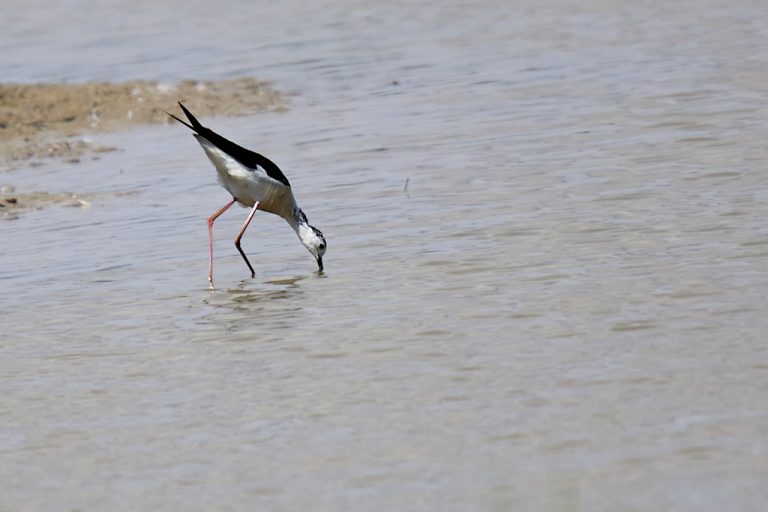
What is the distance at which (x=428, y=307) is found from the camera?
729 centimetres

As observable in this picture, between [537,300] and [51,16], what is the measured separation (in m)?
19.2

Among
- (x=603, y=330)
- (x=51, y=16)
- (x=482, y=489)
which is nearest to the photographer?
(x=482, y=489)

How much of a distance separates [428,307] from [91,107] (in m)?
9.17

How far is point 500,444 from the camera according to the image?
5.11 m

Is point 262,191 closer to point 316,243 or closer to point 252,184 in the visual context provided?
point 252,184

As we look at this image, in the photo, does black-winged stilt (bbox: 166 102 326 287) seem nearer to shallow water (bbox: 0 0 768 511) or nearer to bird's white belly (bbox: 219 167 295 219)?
bird's white belly (bbox: 219 167 295 219)

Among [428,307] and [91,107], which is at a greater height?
[428,307]

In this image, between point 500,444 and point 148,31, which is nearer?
point 500,444

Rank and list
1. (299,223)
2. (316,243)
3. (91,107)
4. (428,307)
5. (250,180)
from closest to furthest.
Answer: (428,307) < (316,243) < (299,223) < (250,180) < (91,107)

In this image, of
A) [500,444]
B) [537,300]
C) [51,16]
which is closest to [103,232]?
[537,300]

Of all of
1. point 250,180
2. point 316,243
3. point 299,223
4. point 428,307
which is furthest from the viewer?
point 250,180

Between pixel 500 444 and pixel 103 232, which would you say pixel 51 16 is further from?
pixel 500 444

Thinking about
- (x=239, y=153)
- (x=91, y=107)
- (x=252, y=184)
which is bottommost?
(x=91, y=107)

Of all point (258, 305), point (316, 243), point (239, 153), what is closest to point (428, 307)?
point (258, 305)
